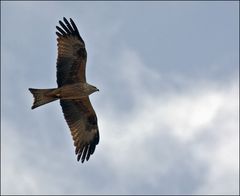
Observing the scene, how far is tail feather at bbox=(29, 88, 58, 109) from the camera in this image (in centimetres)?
2194

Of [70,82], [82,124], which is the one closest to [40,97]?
[70,82]

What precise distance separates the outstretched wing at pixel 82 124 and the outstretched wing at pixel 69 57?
114 cm

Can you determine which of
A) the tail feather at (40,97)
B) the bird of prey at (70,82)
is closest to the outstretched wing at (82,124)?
the bird of prey at (70,82)

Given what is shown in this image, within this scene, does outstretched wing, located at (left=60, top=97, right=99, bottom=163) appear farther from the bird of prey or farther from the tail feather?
the tail feather

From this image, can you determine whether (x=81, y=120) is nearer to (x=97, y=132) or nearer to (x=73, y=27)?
(x=97, y=132)

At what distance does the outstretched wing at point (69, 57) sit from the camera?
74.9ft

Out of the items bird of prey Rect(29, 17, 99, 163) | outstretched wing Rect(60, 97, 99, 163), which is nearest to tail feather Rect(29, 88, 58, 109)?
bird of prey Rect(29, 17, 99, 163)

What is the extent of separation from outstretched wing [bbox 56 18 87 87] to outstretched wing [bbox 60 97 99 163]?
3.75ft

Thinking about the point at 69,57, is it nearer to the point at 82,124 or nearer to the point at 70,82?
the point at 70,82

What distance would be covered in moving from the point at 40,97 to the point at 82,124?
283 cm

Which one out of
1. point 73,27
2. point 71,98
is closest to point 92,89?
point 71,98

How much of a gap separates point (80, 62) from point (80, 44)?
0.64 m

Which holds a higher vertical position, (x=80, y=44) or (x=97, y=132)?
(x=80, y=44)

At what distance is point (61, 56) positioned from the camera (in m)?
22.9
